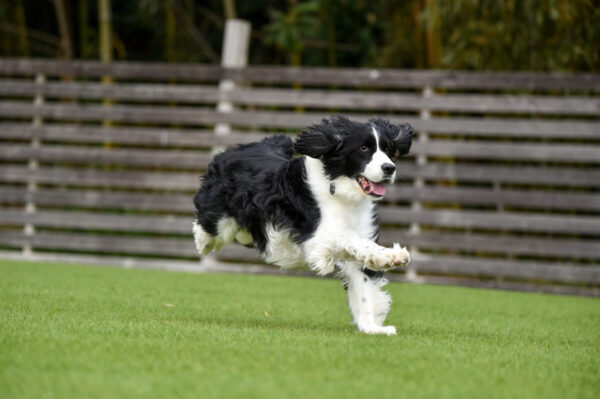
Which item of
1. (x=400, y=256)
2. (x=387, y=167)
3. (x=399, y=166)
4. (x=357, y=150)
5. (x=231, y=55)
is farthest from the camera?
(x=231, y=55)

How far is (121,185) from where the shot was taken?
901 cm

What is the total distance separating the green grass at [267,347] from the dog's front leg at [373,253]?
13.5 inches

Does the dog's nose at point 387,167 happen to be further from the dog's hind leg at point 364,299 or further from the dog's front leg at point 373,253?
the dog's hind leg at point 364,299

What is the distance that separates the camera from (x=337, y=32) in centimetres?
1239

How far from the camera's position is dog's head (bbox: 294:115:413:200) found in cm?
434

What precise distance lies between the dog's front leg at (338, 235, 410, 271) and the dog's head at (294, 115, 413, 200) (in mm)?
251

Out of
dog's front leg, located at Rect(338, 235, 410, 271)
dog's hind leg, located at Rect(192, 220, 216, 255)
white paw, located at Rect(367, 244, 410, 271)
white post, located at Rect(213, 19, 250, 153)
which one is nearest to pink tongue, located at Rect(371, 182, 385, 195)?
dog's front leg, located at Rect(338, 235, 410, 271)

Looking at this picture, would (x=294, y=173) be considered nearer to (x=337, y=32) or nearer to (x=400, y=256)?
(x=400, y=256)

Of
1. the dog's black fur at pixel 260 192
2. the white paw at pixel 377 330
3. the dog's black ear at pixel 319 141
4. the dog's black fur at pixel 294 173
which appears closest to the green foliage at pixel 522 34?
the dog's black fur at pixel 260 192

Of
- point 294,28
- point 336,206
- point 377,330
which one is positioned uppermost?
point 294,28

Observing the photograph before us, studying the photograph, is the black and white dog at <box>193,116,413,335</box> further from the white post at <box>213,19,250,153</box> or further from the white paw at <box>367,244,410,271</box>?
the white post at <box>213,19,250,153</box>

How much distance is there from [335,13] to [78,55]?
372cm

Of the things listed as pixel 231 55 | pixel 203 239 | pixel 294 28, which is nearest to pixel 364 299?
pixel 203 239

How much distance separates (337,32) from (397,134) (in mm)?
8017
